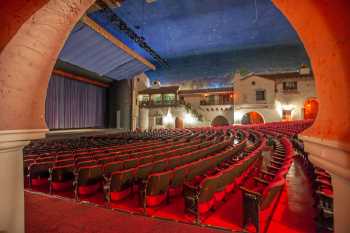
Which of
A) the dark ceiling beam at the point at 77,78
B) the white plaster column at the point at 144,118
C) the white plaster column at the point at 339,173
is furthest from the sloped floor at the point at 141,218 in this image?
the white plaster column at the point at 144,118

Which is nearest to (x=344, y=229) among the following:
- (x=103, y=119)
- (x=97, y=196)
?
(x=97, y=196)

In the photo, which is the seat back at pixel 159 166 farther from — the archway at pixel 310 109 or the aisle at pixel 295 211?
the archway at pixel 310 109

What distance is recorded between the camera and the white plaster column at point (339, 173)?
3.11 feet

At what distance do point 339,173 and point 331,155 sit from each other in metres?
0.10

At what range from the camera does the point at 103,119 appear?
18.9 metres

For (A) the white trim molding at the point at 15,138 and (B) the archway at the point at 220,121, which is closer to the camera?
(A) the white trim molding at the point at 15,138

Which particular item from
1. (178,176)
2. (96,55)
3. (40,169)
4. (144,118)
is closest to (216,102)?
(144,118)

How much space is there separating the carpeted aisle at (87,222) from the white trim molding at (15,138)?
1.13 m

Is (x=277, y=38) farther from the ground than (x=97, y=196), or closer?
farther from the ground

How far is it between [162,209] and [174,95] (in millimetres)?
23549

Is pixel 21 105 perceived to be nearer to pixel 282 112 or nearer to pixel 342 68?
pixel 342 68

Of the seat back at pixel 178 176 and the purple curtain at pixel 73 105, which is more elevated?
the purple curtain at pixel 73 105

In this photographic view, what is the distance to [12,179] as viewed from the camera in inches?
62.9

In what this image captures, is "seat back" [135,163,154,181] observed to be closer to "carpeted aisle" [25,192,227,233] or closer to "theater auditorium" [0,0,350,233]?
"theater auditorium" [0,0,350,233]
